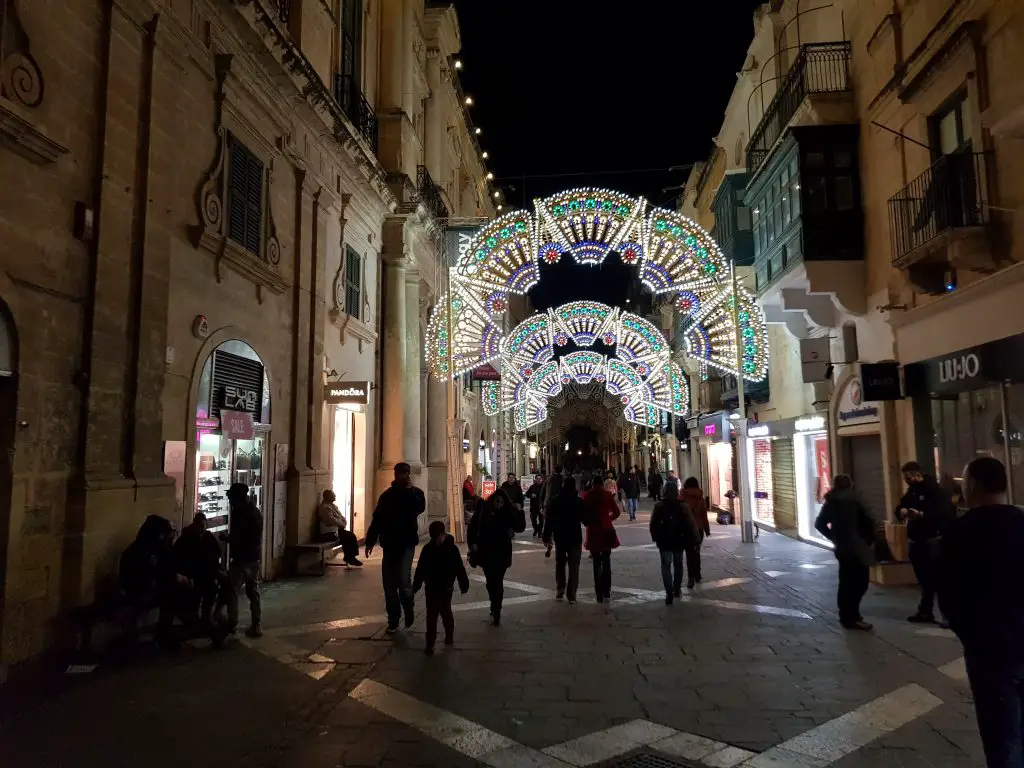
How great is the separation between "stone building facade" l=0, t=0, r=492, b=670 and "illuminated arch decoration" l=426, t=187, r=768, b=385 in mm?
2353

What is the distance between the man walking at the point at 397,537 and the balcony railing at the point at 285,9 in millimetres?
8532

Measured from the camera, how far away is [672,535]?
9555 mm

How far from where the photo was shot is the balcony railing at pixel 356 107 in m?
15.1

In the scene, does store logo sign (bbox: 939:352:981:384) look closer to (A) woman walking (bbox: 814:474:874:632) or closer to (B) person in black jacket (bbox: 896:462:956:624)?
(B) person in black jacket (bbox: 896:462:956:624)

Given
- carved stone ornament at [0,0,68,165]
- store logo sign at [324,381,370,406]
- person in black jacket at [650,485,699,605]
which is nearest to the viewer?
carved stone ornament at [0,0,68,165]

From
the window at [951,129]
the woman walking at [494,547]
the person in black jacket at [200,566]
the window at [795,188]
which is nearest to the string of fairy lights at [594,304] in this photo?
the window at [795,188]

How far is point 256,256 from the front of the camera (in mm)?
10719

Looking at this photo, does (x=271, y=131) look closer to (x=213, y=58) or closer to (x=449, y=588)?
Answer: (x=213, y=58)

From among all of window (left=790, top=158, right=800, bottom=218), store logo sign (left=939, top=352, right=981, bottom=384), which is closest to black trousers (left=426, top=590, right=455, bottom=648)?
store logo sign (left=939, top=352, right=981, bottom=384)

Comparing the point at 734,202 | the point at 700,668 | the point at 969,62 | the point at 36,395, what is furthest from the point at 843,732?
the point at 734,202

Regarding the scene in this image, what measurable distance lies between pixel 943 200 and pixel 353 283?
1121cm

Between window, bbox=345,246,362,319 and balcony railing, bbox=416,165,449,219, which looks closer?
window, bbox=345,246,362,319

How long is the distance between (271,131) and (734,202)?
11.8 metres

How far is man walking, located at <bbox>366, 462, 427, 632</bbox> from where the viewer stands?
791 centimetres
